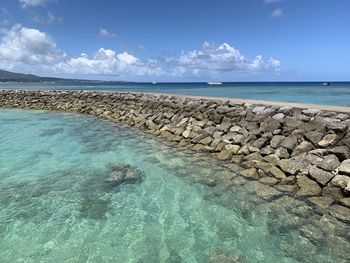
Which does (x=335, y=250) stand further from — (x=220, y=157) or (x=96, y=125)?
(x=96, y=125)

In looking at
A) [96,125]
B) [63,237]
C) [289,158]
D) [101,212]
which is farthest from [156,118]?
[63,237]

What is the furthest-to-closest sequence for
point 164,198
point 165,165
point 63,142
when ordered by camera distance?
point 63,142 < point 165,165 < point 164,198

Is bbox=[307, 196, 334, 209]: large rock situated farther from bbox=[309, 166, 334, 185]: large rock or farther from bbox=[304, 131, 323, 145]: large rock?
bbox=[304, 131, 323, 145]: large rock

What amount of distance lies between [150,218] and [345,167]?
4.98 m

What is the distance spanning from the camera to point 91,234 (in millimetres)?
6363

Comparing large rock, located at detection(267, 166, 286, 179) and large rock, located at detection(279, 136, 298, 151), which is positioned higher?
large rock, located at detection(279, 136, 298, 151)

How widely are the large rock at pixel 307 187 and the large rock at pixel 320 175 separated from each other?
14cm

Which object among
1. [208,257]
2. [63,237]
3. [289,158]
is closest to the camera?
[208,257]

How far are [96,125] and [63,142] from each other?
17.2 feet

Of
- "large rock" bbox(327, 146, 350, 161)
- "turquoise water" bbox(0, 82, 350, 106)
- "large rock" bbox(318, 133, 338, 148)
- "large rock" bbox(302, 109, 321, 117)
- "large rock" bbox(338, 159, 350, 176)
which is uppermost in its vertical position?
"large rock" bbox(302, 109, 321, 117)

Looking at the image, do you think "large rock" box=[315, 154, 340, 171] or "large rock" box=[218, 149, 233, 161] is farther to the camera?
"large rock" box=[218, 149, 233, 161]

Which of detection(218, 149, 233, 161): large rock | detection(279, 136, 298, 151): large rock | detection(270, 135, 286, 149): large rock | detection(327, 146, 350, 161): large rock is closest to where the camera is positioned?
detection(327, 146, 350, 161): large rock

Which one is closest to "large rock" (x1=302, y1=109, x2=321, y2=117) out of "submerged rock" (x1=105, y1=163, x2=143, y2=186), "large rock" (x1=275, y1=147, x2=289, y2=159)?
"large rock" (x1=275, y1=147, x2=289, y2=159)

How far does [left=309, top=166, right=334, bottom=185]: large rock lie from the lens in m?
8.38
